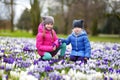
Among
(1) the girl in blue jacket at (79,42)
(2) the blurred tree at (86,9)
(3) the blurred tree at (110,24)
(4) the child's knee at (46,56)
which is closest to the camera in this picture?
(4) the child's knee at (46,56)

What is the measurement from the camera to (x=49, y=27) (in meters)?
9.48

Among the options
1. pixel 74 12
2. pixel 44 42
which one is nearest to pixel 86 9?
pixel 74 12

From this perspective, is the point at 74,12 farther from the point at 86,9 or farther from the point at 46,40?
the point at 46,40

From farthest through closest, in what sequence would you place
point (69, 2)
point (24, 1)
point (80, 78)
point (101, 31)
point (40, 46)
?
1. point (101, 31)
2. point (69, 2)
3. point (24, 1)
4. point (40, 46)
5. point (80, 78)

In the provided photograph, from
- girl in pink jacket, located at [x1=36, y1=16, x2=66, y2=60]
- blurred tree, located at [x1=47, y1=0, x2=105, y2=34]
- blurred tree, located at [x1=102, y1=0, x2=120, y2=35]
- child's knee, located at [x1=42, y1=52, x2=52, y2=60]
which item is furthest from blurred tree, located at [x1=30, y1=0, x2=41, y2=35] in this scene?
child's knee, located at [x1=42, y1=52, x2=52, y2=60]

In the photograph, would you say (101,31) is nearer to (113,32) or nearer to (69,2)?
(113,32)

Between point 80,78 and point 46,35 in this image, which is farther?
point 46,35

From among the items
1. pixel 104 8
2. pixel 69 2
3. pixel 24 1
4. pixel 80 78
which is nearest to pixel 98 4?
pixel 104 8

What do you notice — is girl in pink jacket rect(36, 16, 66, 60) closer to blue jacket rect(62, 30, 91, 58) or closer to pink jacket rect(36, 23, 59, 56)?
pink jacket rect(36, 23, 59, 56)

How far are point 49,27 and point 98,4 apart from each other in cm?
4700

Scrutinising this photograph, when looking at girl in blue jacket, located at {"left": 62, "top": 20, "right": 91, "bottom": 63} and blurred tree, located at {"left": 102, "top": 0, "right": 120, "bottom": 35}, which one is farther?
blurred tree, located at {"left": 102, "top": 0, "right": 120, "bottom": 35}

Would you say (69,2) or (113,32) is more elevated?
(69,2)

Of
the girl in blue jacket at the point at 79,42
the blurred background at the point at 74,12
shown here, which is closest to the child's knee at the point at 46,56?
the girl in blue jacket at the point at 79,42

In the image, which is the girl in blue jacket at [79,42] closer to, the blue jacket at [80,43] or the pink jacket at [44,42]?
the blue jacket at [80,43]
